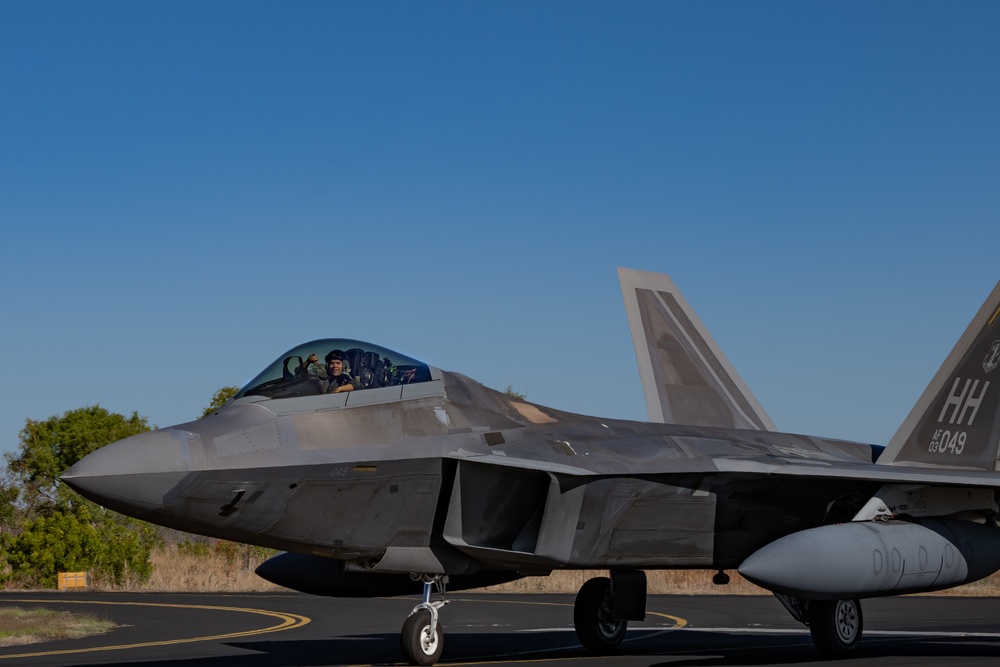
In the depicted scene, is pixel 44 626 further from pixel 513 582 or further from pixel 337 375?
pixel 513 582

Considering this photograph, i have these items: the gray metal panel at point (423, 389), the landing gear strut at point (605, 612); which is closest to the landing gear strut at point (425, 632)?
the gray metal panel at point (423, 389)

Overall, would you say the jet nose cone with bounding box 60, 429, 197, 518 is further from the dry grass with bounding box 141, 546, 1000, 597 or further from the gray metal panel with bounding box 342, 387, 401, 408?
the dry grass with bounding box 141, 546, 1000, 597

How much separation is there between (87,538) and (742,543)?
24.0 metres

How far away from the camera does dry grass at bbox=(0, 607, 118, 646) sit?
1675 cm

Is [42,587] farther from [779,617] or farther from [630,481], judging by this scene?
[630,481]

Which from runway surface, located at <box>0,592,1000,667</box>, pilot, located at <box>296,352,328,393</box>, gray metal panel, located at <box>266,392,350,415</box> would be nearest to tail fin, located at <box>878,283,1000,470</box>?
runway surface, located at <box>0,592,1000,667</box>

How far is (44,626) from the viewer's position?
59.4ft

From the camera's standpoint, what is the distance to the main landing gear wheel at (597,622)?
1405cm

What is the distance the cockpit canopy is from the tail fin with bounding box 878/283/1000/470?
23.1 ft

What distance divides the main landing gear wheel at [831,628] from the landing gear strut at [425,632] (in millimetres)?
4610

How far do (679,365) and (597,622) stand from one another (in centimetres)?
554

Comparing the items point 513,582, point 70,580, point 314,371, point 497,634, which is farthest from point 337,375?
point 513,582

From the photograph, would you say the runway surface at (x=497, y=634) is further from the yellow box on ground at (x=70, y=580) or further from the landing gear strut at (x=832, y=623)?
the yellow box on ground at (x=70, y=580)

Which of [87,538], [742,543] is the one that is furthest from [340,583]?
[87,538]
